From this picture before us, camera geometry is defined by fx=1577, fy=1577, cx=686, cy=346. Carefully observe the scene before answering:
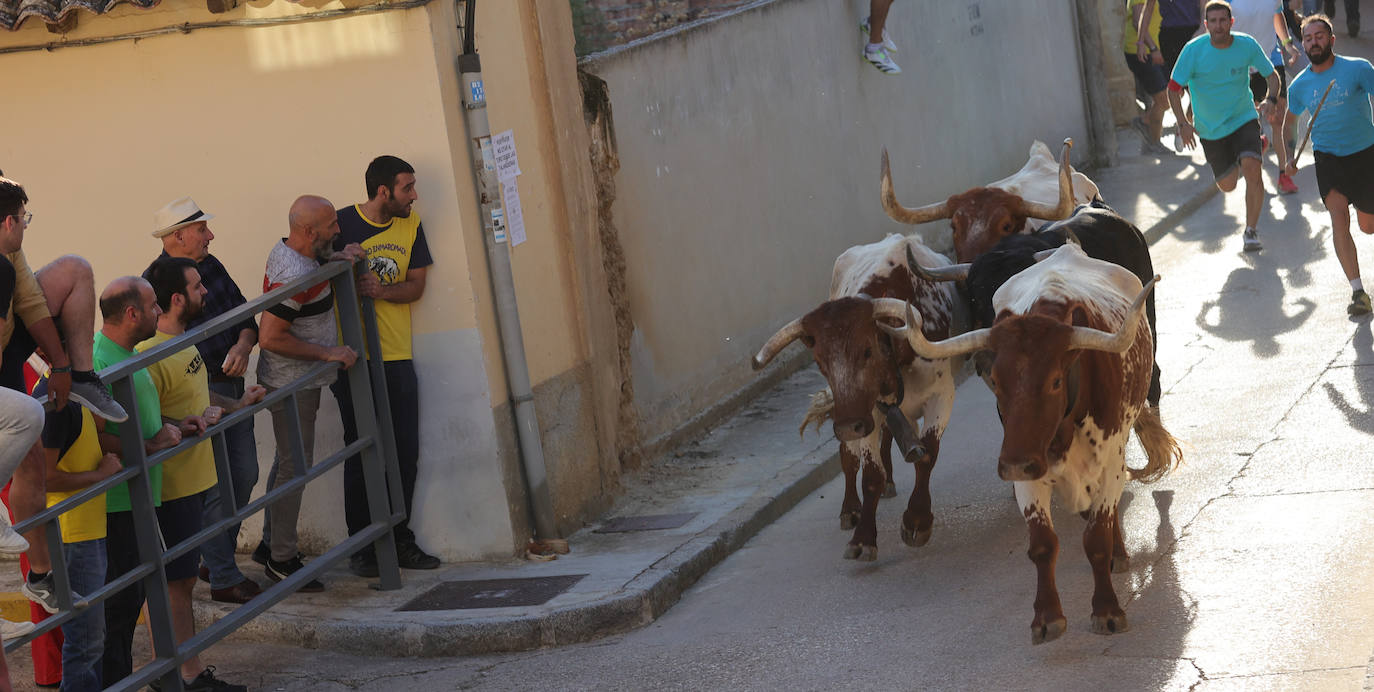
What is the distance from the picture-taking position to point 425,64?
7363 mm

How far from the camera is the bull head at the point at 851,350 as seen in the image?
683cm

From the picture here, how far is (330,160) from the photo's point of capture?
769cm

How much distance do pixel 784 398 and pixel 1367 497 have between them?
14.0 feet

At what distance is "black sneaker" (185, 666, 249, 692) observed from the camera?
6465 millimetres

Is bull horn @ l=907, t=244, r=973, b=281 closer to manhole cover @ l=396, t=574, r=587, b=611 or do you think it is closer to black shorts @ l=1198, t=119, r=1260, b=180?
manhole cover @ l=396, t=574, r=587, b=611

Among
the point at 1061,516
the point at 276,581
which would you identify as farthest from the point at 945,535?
the point at 276,581

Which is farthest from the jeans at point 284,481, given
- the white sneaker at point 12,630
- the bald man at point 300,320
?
the white sneaker at point 12,630

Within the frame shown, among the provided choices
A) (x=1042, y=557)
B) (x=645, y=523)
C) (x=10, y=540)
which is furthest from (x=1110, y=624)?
(x=10, y=540)

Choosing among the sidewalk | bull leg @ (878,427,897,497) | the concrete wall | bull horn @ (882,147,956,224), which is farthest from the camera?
the concrete wall

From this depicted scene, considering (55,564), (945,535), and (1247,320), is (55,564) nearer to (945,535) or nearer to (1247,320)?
(945,535)

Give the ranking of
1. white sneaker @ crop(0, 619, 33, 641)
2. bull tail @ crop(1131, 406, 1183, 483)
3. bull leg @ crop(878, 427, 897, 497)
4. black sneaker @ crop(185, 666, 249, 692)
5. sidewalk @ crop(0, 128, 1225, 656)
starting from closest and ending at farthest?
white sneaker @ crop(0, 619, 33, 641) < black sneaker @ crop(185, 666, 249, 692) < sidewalk @ crop(0, 128, 1225, 656) < bull tail @ crop(1131, 406, 1183, 483) < bull leg @ crop(878, 427, 897, 497)

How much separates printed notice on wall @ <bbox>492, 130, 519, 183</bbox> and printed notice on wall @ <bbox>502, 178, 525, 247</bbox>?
0.04 meters

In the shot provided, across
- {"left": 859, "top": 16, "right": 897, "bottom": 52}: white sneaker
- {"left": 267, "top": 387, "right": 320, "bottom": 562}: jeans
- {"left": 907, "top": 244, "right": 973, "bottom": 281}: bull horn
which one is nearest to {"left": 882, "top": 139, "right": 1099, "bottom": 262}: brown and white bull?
{"left": 907, "top": 244, "right": 973, "bottom": 281}: bull horn

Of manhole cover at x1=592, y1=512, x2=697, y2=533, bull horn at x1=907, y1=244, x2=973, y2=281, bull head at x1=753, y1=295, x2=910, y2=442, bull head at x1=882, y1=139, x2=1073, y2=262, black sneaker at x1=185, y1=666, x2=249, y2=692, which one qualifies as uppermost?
bull head at x1=882, y1=139, x2=1073, y2=262
